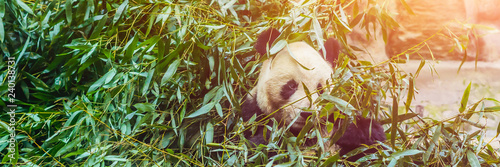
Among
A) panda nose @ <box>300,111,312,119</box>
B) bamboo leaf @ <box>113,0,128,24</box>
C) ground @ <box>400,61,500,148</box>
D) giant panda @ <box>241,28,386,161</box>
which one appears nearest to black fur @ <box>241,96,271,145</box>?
giant panda @ <box>241,28,386,161</box>

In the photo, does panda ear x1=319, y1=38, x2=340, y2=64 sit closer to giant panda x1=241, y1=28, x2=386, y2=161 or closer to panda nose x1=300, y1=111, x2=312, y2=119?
giant panda x1=241, y1=28, x2=386, y2=161

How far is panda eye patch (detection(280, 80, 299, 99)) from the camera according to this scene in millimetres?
734

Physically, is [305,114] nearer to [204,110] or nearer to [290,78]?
[290,78]

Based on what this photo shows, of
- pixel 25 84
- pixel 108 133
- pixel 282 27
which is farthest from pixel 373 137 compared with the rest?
pixel 25 84

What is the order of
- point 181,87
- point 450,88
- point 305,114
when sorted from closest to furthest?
point 305,114
point 181,87
point 450,88

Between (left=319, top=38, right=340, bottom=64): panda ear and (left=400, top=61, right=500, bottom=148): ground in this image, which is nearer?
(left=319, top=38, right=340, bottom=64): panda ear

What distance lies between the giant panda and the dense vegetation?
0.03 m

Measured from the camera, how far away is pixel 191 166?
2.72 ft

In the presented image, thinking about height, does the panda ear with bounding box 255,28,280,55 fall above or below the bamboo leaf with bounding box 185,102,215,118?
above

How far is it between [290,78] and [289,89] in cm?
2

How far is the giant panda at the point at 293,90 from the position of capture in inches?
27.3

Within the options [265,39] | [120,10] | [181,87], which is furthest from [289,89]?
[120,10]

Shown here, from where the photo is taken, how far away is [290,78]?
74 cm

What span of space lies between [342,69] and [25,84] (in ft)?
3.08
